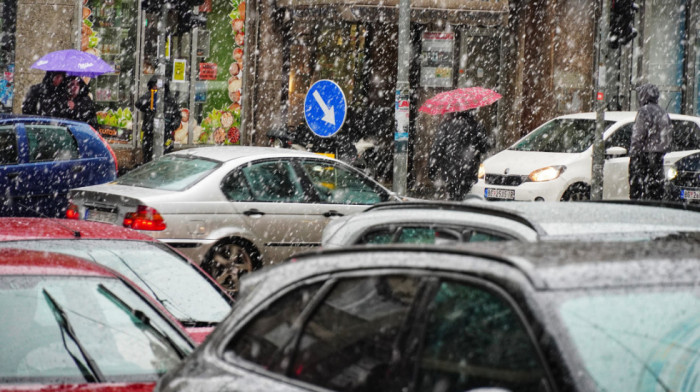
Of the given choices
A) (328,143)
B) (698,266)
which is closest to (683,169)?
(328,143)

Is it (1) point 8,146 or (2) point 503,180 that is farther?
(2) point 503,180

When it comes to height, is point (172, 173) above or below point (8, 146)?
below

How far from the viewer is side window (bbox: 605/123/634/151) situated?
16.4 meters

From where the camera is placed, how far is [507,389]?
99.9 inches

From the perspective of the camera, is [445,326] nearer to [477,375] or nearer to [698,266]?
[477,375]

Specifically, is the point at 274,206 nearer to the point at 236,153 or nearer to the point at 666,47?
the point at 236,153

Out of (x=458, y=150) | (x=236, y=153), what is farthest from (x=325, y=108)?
(x=236, y=153)

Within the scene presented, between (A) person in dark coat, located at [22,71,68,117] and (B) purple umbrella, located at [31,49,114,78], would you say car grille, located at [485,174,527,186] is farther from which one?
(B) purple umbrella, located at [31,49,114,78]

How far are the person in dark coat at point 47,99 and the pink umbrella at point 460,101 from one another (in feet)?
18.3

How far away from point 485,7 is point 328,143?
25.3 ft

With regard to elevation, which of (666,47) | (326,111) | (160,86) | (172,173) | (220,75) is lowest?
(172,173)

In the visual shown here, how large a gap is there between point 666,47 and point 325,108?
45.3ft

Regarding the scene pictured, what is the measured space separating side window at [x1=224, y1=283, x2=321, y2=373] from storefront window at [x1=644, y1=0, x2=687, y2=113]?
23637mm

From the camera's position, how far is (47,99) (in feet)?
53.1
